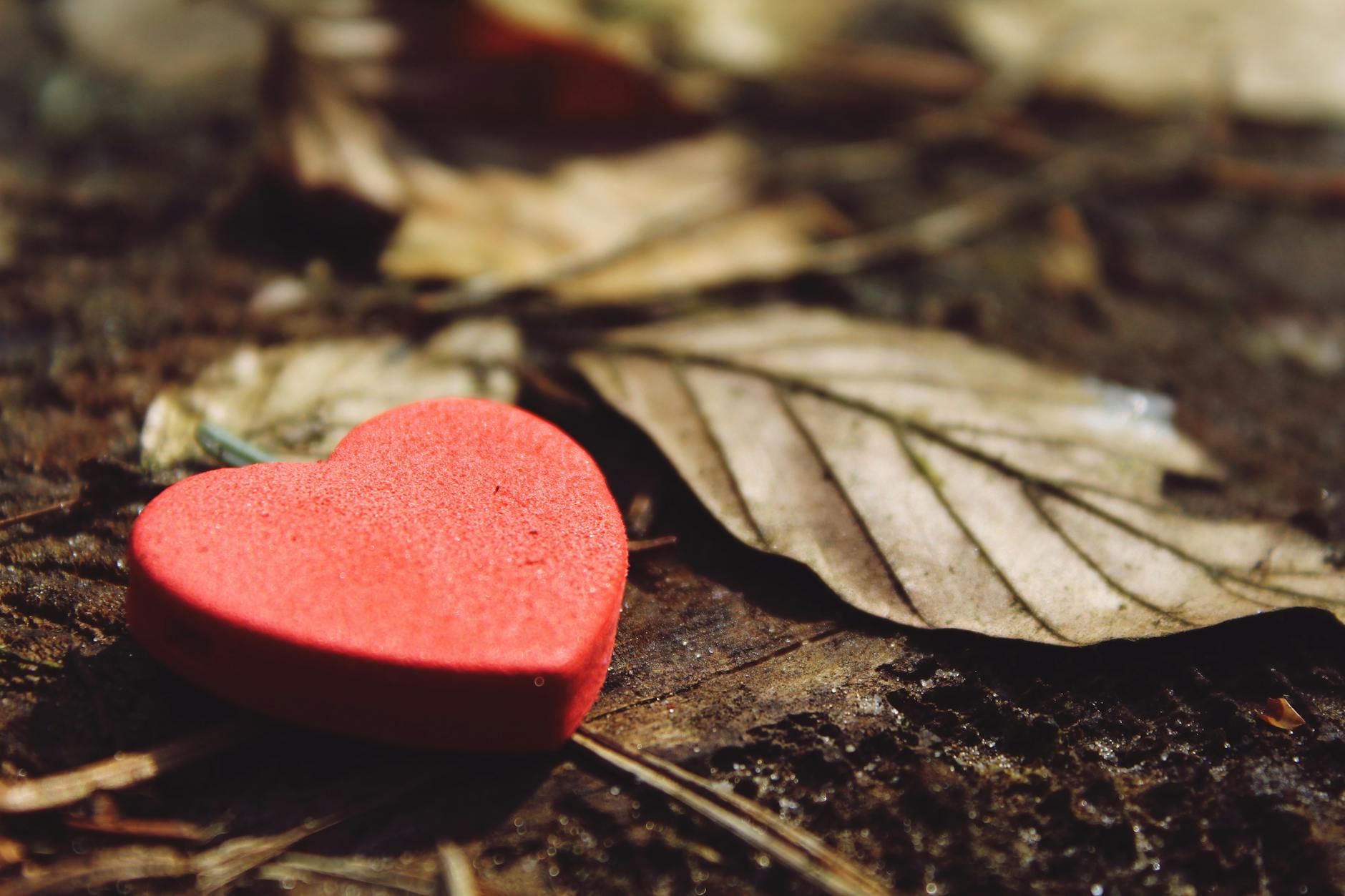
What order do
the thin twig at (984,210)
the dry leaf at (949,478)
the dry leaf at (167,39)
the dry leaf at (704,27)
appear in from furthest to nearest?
1. the dry leaf at (704,27)
2. the dry leaf at (167,39)
3. the thin twig at (984,210)
4. the dry leaf at (949,478)

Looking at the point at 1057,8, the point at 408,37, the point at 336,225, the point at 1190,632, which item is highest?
the point at 1057,8

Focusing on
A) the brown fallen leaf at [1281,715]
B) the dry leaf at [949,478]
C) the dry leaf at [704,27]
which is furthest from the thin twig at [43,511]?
the dry leaf at [704,27]

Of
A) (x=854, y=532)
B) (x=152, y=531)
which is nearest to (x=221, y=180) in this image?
(x=152, y=531)

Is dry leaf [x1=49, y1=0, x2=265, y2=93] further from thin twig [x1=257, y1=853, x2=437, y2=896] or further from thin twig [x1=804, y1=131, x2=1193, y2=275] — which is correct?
thin twig [x1=257, y1=853, x2=437, y2=896]

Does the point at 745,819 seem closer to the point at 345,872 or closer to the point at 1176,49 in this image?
the point at 345,872

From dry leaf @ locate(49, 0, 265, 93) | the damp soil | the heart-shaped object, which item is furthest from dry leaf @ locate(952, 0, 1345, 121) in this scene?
the heart-shaped object

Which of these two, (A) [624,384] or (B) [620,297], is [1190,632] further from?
(B) [620,297]

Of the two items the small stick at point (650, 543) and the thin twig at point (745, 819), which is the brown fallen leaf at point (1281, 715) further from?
the small stick at point (650, 543)
